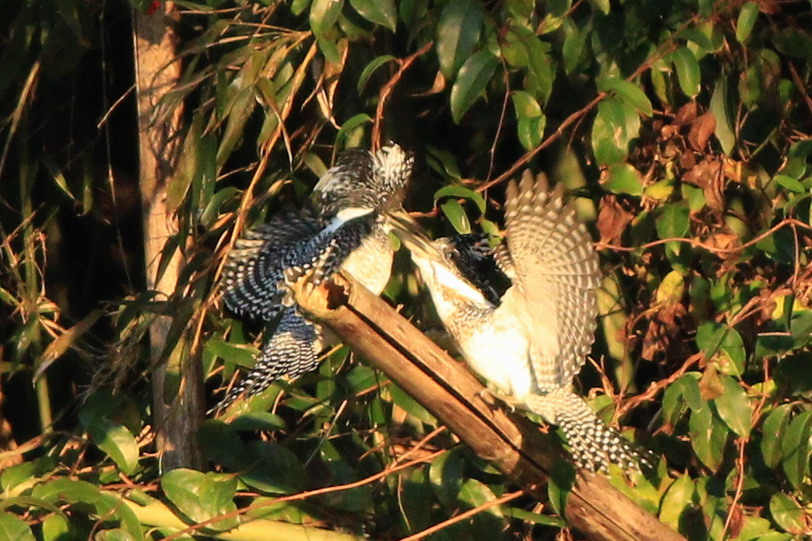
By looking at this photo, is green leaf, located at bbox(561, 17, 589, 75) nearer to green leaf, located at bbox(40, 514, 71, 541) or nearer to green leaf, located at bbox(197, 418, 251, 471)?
green leaf, located at bbox(197, 418, 251, 471)

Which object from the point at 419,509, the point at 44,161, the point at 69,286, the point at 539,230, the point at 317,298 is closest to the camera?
the point at 317,298

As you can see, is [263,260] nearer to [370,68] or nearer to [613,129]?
[370,68]

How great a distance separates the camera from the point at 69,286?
342 centimetres

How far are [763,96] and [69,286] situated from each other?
1.70 m

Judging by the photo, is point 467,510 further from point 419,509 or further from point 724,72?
point 724,72

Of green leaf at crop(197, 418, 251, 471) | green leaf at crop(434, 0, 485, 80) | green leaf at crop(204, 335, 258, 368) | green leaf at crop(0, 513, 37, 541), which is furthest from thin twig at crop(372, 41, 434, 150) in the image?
green leaf at crop(0, 513, 37, 541)

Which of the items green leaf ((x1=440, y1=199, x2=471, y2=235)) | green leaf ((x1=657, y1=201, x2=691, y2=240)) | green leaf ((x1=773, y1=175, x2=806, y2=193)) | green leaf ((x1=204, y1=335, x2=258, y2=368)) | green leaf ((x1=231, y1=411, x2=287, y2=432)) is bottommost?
green leaf ((x1=231, y1=411, x2=287, y2=432))

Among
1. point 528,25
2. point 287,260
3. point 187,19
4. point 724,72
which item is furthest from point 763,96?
point 187,19

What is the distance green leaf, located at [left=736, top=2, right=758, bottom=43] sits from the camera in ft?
8.26

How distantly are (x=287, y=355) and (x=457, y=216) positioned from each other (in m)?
0.41

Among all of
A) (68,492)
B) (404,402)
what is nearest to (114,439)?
(68,492)

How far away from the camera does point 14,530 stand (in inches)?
101

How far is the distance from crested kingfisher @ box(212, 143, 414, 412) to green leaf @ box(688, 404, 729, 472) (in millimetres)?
622

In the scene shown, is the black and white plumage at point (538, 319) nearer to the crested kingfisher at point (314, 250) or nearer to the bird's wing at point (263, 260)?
the crested kingfisher at point (314, 250)
